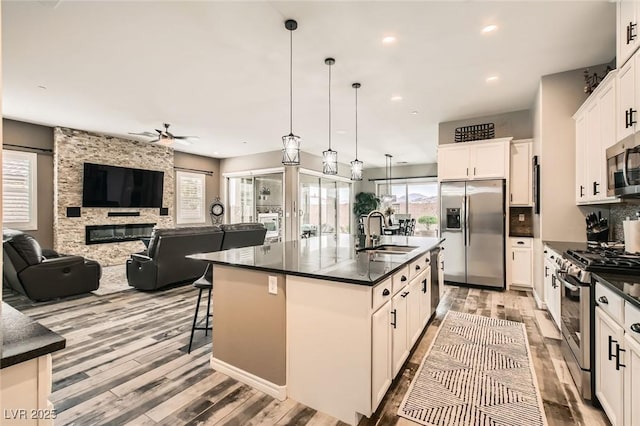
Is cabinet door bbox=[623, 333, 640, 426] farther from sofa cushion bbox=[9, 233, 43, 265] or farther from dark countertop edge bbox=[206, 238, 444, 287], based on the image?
sofa cushion bbox=[9, 233, 43, 265]

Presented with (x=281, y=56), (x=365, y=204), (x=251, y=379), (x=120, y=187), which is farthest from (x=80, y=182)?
(x=365, y=204)

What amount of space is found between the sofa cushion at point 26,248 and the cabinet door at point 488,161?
6532 millimetres

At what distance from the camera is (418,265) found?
2939mm

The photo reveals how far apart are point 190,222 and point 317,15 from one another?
759cm

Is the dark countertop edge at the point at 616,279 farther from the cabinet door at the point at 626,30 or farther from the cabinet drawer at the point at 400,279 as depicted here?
the cabinet door at the point at 626,30

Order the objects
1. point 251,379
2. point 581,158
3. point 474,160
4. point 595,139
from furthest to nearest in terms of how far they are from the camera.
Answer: point 474,160 → point 581,158 → point 595,139 → point 251,379

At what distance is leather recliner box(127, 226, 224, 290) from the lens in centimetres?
466

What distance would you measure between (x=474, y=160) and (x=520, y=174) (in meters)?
0.71

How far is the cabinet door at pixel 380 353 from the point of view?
1.95m

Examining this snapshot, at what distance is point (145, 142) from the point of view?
779 cm

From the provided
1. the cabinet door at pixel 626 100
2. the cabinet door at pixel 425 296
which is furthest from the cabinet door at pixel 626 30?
the cabinet door at pixel 425 296

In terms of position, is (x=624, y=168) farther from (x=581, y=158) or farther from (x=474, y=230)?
(x=474, y=230)

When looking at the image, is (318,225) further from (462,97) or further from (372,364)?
(372,364)

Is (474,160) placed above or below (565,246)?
above
